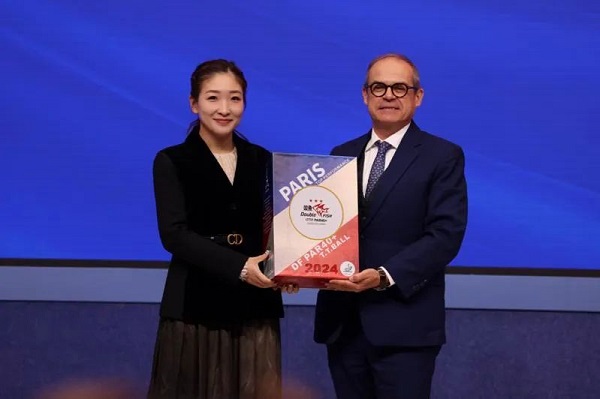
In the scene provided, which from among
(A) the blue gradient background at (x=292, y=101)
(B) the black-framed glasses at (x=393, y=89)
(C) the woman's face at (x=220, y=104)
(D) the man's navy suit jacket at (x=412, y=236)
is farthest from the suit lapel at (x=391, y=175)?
(A) the blue gradient background at (x=292, y=101)

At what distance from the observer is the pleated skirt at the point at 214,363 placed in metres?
2.21

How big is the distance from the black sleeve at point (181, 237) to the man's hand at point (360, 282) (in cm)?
23

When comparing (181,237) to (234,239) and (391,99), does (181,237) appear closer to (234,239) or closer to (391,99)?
(234,239)

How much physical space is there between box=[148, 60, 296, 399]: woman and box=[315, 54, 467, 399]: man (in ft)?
0.63

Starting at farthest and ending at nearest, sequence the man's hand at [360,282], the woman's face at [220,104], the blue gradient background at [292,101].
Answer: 1. the blue gradient background at [292,101]
2. the woman's face at [220,104]
3. the man's hand at [360,282]

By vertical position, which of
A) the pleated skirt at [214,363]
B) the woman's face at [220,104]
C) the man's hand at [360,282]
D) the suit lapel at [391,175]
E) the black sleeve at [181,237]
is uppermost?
the woman's face at [220,104]

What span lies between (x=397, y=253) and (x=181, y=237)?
52 cm

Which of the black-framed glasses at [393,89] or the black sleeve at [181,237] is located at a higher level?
the black-framed glasses at [393,89]

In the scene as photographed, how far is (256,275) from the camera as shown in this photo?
218cm

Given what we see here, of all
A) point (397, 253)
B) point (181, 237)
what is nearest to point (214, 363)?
point (181, 237)

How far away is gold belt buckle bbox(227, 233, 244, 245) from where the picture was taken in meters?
2.24

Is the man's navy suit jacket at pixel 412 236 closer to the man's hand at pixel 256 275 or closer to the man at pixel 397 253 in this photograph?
the man at pixel 397 253

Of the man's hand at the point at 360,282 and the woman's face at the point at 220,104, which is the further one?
the woman's face at the point at 220,104

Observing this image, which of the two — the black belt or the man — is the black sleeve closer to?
the black belt
